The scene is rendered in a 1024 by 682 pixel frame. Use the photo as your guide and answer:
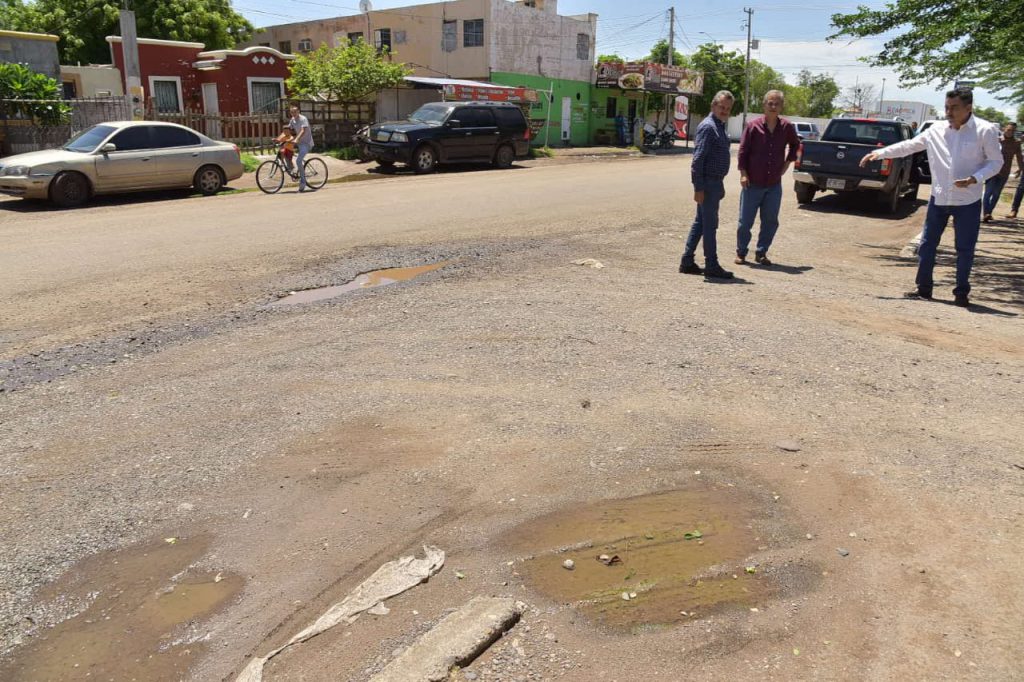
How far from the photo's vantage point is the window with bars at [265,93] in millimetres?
31734

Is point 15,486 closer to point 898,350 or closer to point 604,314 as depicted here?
point 604,314

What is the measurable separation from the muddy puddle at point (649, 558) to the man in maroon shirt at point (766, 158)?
5.98m

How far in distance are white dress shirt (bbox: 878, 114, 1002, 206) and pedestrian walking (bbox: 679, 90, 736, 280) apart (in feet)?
6.23

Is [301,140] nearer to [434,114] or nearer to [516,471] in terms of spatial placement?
[434,114]

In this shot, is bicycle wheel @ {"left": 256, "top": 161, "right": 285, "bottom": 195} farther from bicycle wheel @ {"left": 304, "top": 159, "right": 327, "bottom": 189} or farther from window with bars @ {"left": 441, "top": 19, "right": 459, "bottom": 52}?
window with bars @ {"left": 441, "top": 19, "right": 459, "bottom": 52}

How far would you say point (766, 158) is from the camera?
29.1 ft

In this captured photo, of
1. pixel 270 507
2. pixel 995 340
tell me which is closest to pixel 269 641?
pixel 270 507

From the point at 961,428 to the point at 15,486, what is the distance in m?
5.08

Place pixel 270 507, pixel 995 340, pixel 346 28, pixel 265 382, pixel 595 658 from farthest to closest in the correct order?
pixel 346 28
pixel 995 340
pixel 265 382
pixel 270 507
pixel 595 658

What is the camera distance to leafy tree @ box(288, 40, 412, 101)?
26656 mm

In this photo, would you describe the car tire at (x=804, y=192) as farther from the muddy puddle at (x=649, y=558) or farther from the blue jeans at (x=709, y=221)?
the muddy puddle at (x=649, y=558)

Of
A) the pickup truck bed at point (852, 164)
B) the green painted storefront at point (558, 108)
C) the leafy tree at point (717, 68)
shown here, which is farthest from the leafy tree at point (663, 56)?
the pickup truck bed at point (852, 164)

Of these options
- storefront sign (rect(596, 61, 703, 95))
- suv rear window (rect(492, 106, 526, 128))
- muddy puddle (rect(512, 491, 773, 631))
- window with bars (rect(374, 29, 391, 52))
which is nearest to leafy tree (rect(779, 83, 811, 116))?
storefront sign (rect(596, 61, 703, 95))

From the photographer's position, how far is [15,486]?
3.80 m
